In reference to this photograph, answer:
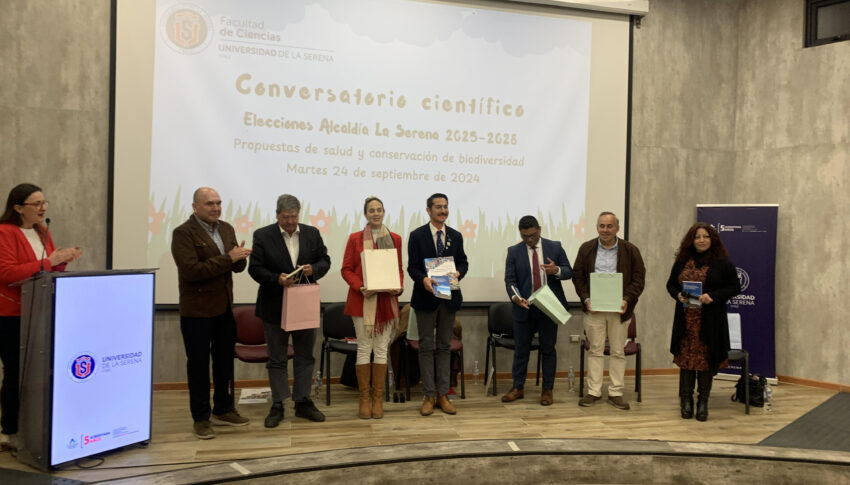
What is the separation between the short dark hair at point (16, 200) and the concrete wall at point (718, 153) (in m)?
1.52

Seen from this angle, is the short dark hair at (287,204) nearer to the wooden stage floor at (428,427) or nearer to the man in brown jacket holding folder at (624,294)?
the wooden stage floor at (428,427)

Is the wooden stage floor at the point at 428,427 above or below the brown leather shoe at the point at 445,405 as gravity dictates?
below

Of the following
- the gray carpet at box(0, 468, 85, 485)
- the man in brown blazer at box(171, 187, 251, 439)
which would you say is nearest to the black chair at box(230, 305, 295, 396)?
the man in brown blazer at box(171, 187, 251, 439)

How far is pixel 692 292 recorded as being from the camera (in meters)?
4.64

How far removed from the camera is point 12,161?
487cm

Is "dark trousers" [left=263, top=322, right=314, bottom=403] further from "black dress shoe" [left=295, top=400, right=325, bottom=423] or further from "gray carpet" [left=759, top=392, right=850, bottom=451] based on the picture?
"gray carpet" [left=759, top=392, right=850, bottom=451]

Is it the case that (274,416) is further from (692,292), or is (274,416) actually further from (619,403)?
(692,292)

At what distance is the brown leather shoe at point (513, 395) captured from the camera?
505 centimetres

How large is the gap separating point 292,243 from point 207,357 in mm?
924

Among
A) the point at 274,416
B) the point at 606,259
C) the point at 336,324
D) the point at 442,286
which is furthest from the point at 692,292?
the point at 274,416

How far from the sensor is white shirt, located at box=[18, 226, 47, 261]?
358 cm

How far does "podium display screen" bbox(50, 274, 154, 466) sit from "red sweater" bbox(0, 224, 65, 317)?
31 centimetres

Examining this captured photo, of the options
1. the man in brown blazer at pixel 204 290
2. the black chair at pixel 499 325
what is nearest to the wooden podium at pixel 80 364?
the man in brown blazer at pixel 204 290

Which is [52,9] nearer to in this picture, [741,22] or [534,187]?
[534,187]
